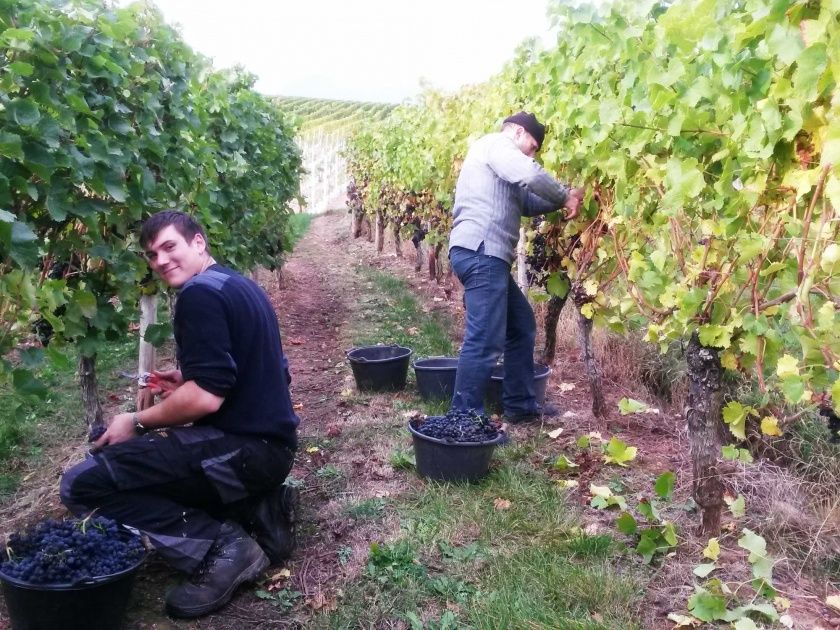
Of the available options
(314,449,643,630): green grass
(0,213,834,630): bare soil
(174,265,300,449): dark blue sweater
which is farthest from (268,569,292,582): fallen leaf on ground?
(174,265,300,449): dark blue sweater

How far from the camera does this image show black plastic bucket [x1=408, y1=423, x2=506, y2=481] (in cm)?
319

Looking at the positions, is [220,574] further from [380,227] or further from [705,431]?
[380,227]

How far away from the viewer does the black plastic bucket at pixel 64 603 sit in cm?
210

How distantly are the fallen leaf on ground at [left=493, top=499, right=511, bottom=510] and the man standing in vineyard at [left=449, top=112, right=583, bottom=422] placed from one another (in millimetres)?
684

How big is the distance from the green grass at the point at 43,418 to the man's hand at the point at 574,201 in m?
2.50

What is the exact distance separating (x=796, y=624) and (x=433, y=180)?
689 cm

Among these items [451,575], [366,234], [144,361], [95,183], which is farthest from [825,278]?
[366,234]

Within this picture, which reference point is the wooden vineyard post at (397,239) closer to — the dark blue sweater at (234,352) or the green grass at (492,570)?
the green grass at (492,570)

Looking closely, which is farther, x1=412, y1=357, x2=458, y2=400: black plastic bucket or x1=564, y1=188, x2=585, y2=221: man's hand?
x1=412, y1=357, x2=458, y2=400: black plastic bucket

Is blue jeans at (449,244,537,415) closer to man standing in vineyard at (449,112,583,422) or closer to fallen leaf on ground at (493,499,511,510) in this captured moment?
man standing in vineyard at (449,112,583,422)

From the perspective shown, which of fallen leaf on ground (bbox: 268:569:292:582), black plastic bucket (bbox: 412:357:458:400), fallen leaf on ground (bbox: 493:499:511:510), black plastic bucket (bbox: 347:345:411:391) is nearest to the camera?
fallen leaf on ground (bbox: 268:569:292:582)

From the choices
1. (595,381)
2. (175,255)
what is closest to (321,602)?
(175,255)

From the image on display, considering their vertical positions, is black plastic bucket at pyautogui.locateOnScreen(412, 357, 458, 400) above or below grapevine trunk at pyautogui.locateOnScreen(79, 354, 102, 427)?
below

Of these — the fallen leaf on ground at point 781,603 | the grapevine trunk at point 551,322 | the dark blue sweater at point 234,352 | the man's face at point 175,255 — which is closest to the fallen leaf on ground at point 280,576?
the dark blue sweater at point 234,352
